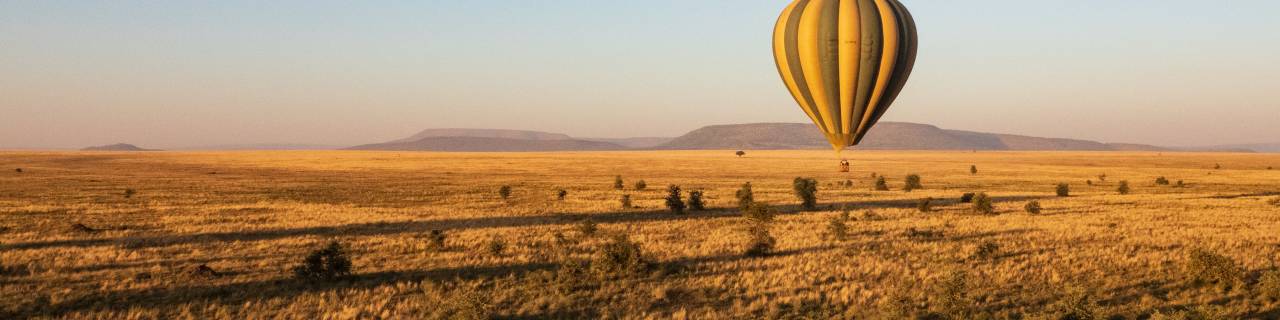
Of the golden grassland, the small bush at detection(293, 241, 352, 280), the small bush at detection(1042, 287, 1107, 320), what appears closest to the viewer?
the small bush at detection(1042, 287, 1107, 320)

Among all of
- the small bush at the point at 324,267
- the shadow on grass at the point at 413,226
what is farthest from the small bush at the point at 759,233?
the small bush at the point at 324,267

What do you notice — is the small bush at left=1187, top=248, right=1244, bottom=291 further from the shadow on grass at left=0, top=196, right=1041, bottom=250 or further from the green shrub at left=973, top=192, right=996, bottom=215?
the shadow on grass at left=0, top=196, right=1041, bottom=250

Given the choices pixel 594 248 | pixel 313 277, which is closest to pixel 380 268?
pixel 313 277

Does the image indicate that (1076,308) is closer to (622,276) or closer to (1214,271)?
(1214,271)

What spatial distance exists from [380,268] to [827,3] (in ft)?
58.0

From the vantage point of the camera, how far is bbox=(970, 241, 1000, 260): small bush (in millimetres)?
19127

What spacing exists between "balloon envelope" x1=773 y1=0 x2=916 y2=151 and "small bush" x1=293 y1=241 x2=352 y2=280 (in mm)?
17413

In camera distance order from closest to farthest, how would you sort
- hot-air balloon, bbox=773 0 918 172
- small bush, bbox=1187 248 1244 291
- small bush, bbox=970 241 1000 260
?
small bush, bbox=1187 248 1244 291, small bush, bbox=970 241 1000 260, hot-air balloon, bbox=773 0 918 172

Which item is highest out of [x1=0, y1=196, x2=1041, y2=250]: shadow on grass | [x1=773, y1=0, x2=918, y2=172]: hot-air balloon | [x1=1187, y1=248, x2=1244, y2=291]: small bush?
[x1=773, y1=0, x2=918, y2=172]: hot-air balloon

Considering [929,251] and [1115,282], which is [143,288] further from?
[1115,282]

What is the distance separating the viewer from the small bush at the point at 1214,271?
14875 millimetres

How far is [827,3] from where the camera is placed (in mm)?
26609

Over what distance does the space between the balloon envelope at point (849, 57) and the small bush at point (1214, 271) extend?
39.7 feet

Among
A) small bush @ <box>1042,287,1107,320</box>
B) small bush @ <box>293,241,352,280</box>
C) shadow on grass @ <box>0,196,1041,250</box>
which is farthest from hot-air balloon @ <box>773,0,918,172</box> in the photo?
small bush @ <box>293,241,352,280</box>
